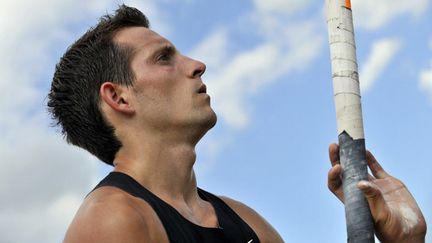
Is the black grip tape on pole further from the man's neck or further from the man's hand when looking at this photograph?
the man's neck

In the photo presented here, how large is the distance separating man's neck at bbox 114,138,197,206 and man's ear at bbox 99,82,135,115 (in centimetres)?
25

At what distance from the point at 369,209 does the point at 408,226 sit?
0.46 metres

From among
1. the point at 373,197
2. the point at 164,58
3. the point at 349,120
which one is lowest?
the point at 373,197

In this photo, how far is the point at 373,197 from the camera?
407 centimetres

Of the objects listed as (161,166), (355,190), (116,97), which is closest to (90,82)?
(116,97)

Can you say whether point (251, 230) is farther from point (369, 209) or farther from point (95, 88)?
point (95, 88)

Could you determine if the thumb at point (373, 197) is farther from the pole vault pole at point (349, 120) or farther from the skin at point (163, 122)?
the skin at point (163, 122)

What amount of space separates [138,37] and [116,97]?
52 centimetres

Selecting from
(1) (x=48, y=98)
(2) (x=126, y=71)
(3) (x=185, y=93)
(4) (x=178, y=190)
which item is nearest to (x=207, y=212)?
(4) (x=178, y=190)

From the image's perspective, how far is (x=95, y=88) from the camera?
4.83 m

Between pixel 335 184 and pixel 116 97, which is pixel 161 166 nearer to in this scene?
pixel 116 97

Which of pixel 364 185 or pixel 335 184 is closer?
pixel 364 185

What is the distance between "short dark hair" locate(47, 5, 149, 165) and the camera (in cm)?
479

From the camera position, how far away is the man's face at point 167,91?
15.2ft
